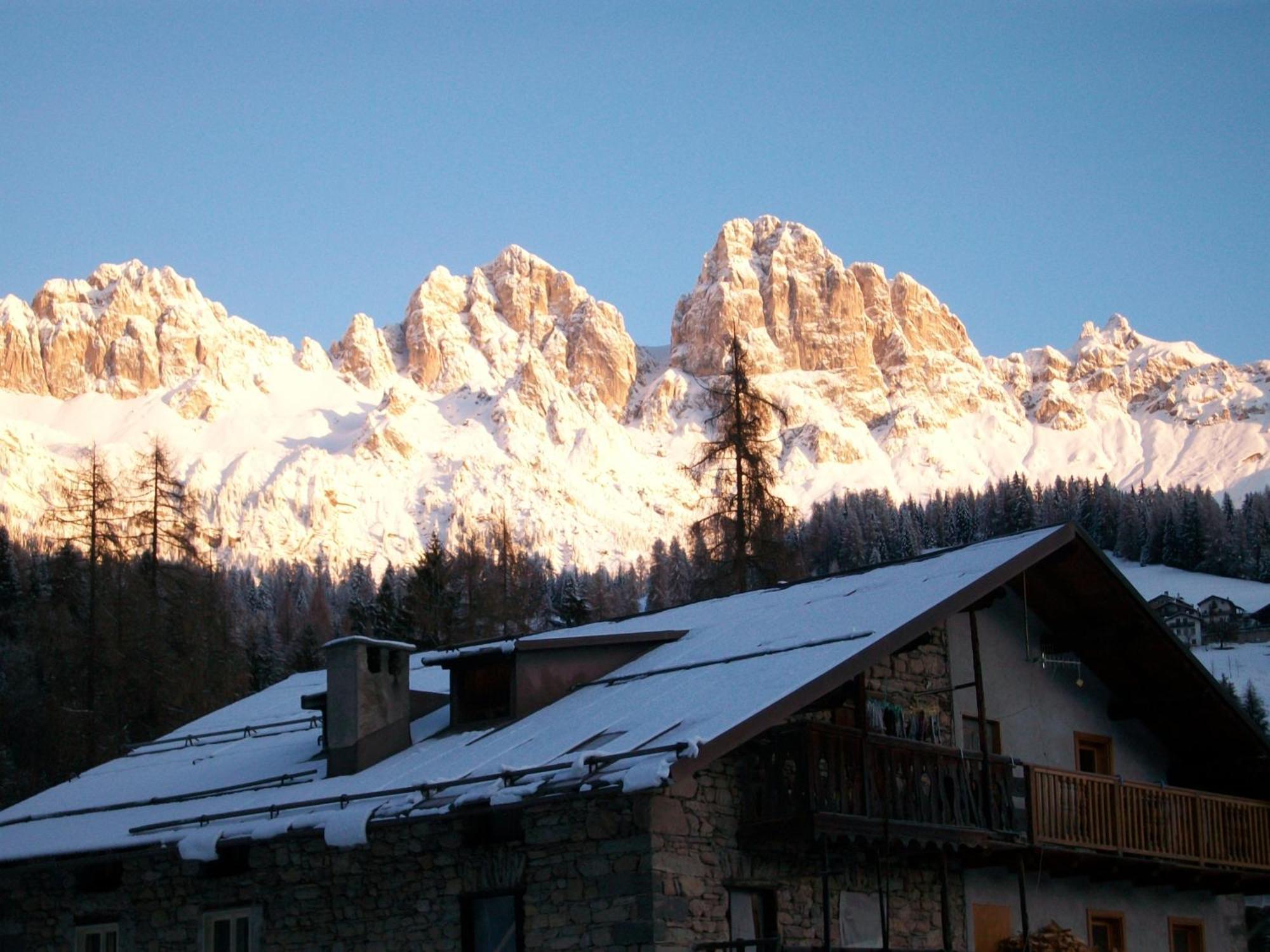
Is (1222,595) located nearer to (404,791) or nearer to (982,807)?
(982,807)

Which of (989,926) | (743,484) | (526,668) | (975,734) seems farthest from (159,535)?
(989,926)

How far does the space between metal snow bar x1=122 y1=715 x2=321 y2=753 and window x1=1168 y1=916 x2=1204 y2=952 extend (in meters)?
13.4

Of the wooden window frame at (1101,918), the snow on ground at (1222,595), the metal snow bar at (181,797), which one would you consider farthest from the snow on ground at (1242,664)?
the metal snow bar at (181,797)

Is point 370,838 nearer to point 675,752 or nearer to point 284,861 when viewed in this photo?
point 284,861

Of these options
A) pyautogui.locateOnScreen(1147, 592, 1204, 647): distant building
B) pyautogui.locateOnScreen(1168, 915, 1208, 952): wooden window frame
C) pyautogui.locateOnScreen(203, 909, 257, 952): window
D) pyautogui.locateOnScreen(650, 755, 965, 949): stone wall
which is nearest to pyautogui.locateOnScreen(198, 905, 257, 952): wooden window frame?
pyautogui.locateOnScreen(203, 909, 257, 952): window

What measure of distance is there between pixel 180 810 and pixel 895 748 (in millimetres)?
9839

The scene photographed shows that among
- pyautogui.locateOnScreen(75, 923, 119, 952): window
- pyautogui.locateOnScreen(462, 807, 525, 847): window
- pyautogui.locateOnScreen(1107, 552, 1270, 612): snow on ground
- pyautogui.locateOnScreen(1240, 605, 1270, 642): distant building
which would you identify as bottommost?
pyautogui.locateOnScreen(75, 923, 119, 952): window

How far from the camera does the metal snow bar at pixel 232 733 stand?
2677 centimetres

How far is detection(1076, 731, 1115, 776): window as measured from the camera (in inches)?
980

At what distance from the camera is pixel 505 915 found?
1920 cm

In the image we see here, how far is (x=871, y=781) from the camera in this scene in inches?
757

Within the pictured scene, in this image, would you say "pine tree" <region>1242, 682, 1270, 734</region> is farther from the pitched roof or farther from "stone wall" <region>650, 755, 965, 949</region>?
"stone wall" <region>650, 755, 965, 949</region>

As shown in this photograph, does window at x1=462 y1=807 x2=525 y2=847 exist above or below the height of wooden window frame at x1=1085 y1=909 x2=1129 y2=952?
above

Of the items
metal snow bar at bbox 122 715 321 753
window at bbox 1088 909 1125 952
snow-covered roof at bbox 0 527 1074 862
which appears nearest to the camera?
snow-covered roof at bbox 0 527 1074 862
